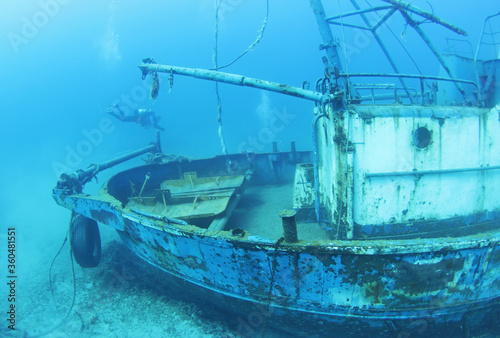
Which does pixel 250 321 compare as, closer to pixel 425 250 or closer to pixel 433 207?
pixel 425 250

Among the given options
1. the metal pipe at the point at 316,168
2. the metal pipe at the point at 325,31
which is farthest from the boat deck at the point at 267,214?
the metal pipe at the point at 325,31

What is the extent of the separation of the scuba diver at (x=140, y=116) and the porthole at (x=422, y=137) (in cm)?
1868

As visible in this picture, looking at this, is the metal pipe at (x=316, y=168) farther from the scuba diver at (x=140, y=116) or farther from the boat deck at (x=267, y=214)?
the scuba diver at (x=140, y=116)

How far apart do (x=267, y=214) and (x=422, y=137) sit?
307cm

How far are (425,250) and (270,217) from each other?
286 cm

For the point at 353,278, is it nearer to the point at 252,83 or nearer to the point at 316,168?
the point at 316,168

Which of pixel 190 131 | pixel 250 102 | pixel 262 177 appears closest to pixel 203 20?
pixel 250 102

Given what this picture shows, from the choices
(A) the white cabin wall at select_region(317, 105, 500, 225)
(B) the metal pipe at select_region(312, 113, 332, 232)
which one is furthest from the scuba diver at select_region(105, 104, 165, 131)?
(A) the white cabin wall at select_region(317, 105, 500, 225)

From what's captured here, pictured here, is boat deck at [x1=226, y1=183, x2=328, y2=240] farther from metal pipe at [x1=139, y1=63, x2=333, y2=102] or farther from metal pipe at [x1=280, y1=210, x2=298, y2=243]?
metal pipe at [x1=139, y1=63, x2=333, y2=102]

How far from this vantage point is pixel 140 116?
19.4 metres

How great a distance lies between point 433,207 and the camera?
328 cm

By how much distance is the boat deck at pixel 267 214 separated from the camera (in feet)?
13.8

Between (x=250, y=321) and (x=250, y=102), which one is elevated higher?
(x=250, y=102)

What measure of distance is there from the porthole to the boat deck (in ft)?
6.12
